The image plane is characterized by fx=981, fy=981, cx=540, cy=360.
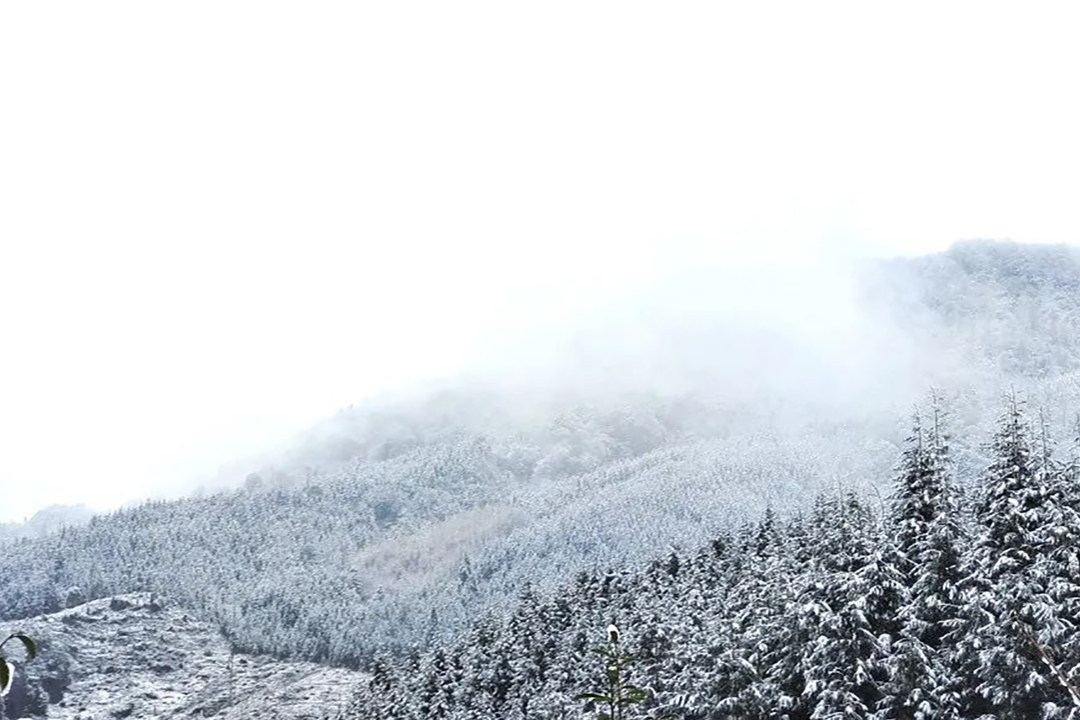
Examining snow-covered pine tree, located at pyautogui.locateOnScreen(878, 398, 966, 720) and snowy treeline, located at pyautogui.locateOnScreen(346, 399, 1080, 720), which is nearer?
snowy treeline, located at pyautogui.locateOnScreen(346, 399, 1080, 720)

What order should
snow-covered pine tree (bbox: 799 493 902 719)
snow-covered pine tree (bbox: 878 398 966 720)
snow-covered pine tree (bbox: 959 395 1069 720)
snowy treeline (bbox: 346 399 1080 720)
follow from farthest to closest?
snow-covered pine tree (bbox: 799 493 902 719) → snow-covered pine tree (bbox: 878 398 966 720) → snowy treeline (bbox: 346 399 1080 720) → snow-covered pine tree (bbox: 959 395 1069 720)

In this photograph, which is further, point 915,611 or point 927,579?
point 927,579

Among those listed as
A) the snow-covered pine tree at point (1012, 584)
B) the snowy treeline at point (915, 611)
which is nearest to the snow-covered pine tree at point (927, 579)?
the snowy treeline at point (915, 611)

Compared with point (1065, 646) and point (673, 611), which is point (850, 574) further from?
point (673, 611)

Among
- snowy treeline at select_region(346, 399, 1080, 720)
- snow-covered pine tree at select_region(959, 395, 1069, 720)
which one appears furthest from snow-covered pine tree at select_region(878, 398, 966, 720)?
snow-covered pine tree at select_region(959, 395, 1069, 720)

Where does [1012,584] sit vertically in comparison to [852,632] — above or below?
above

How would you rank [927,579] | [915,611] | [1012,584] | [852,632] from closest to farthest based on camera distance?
[1012,584]
[915,611]
[927,579]
[852,632]

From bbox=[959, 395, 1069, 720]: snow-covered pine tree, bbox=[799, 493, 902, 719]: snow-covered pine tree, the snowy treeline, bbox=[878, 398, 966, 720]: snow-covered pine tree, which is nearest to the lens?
bbox=[959, 395, 1069, 720]: snow-covered pine tree

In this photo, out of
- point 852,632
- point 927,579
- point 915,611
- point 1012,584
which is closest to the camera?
point 1012,584

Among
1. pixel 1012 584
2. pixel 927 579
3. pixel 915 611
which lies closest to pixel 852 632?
pixel 915 611

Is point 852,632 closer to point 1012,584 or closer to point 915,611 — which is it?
point 915,611

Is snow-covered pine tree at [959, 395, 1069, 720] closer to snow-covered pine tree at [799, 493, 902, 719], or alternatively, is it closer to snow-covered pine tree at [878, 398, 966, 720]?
snow-covered pine tree at [878, 398, 966, 720]

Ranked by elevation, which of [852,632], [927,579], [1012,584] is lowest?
[852,632]

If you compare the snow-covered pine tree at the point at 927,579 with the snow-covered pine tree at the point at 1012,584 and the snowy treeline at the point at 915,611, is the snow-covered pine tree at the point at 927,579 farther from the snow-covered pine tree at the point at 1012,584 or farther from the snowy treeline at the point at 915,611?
the snow-covered pine tree at the point at 1012,584
